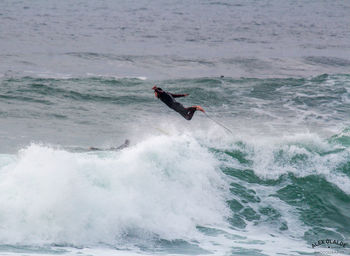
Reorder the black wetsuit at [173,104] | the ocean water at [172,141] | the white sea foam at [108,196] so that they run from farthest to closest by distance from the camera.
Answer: the black wetsuit at [173,104], the ocean water at [172,141], the white sea foam at [108,196]

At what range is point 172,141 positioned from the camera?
16453 mm

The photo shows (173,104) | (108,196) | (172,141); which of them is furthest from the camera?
(172,141)

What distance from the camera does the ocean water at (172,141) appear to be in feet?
41.8

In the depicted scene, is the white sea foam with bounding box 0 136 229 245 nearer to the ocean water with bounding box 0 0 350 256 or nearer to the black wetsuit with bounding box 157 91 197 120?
the ocean water with bounding box 0 0 350 256

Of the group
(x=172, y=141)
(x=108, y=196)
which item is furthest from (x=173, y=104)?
(x=108, y=196)

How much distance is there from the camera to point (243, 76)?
29469 mm

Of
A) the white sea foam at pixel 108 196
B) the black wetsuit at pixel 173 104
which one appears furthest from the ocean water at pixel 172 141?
the black wetsuit at pixel 173 104

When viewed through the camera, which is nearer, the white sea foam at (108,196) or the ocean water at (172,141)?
the white sea foam at (108,196)

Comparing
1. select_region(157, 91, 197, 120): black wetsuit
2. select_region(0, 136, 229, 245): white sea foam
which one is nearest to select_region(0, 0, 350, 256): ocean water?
select_region(0, 136, 229, 245): white sea foam

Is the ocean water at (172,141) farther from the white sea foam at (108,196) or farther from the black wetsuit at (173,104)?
the black wetsuit at (173,104)

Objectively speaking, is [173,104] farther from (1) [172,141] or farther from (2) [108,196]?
(2) [108,196]

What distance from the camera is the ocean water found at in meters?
12.8

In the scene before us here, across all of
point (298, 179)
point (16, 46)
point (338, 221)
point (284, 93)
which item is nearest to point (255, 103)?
point (284, 93)

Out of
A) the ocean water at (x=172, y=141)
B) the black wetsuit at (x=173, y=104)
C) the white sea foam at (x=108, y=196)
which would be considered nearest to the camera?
the white sea foam at (x=108, y=196)
